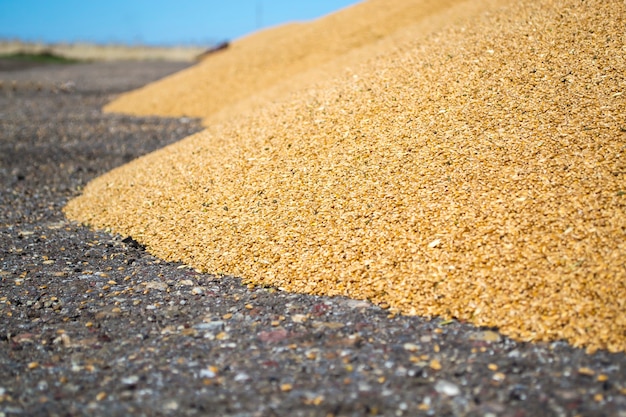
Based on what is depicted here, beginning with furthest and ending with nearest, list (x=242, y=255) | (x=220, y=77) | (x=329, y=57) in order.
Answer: (x=220, y=77)
(x=329, y=57)
(x=242, y=255)

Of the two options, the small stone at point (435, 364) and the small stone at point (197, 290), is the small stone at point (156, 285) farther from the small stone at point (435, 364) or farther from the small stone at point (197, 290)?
the small stone at point (435, 364)

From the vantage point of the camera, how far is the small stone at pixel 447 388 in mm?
2309

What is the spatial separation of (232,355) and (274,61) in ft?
27.7

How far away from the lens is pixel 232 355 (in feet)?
8.75

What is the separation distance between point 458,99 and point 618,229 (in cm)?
177

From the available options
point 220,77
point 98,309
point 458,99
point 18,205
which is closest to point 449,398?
point 98,309

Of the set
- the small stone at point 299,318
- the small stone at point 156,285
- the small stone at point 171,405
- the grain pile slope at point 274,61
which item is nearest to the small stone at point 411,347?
the small stone at point 299,318

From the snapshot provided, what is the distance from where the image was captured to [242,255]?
3658mm

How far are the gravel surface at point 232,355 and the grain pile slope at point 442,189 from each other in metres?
0.19

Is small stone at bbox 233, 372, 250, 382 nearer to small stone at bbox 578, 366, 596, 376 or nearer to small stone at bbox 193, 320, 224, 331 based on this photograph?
small stone at bbox 193, 320, 224, 331

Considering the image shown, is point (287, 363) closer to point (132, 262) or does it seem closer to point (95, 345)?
point (95, 345)

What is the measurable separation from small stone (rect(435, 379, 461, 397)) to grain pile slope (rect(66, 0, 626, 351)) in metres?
0.50

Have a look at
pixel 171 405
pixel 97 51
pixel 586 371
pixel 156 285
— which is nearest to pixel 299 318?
pixel 171 405

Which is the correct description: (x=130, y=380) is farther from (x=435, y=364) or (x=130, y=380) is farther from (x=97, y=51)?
(x=97, y=51)
